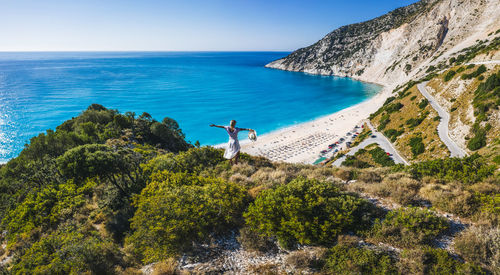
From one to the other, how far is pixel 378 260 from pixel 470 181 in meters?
8.93

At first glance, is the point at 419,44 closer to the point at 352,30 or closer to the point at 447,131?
the point at 352,30

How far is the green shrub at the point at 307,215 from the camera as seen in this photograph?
21.5ft

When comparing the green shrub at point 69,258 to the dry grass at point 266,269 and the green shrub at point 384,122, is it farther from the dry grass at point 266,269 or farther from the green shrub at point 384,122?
the green shrub at point 384,122

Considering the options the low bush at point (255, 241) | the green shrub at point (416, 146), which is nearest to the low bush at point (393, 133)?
the green shrub at point (416, 146)

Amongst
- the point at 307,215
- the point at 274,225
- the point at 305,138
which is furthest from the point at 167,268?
the point at 305,138

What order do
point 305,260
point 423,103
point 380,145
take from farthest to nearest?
point 423,103 → point 380,145 → point 305,260

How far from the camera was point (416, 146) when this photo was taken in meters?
32.4

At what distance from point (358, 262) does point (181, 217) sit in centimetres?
553

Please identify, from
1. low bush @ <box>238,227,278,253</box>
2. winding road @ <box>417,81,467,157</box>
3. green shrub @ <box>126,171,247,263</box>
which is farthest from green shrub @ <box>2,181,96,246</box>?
winding road @ <box>417,81,467,157</box>

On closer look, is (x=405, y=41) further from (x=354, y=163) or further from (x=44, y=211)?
(x=44, y=211)

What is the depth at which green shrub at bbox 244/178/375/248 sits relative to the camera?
6.57m

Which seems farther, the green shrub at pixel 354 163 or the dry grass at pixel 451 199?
the green shrub at pixel 354 163

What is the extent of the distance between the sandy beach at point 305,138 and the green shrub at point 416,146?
17.0 m

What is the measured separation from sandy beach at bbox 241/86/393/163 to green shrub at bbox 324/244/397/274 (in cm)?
3931
